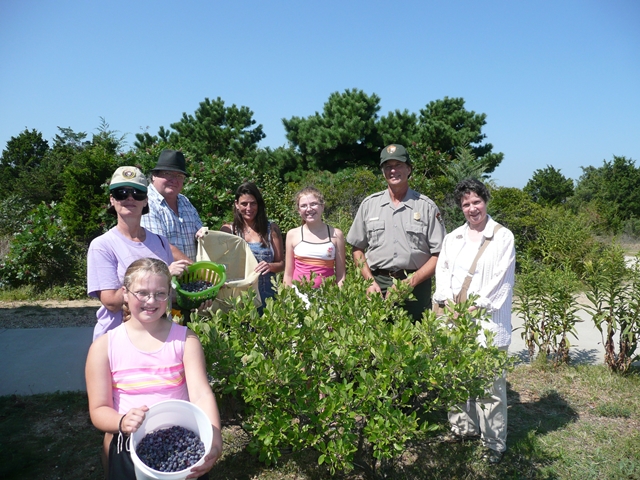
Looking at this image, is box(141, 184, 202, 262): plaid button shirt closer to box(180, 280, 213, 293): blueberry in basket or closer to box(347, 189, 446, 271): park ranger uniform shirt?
box(180, 280, 213, 293): blueberry in basket

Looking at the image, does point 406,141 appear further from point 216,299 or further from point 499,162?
point 216,299

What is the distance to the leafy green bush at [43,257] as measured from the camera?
8334 millimetres

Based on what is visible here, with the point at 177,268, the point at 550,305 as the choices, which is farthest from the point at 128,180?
the point at 550,305

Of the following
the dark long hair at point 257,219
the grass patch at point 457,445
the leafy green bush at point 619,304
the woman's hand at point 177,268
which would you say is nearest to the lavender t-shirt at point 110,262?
the woman's hand at point 177,268

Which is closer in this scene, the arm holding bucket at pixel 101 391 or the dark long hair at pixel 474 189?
the arm holding bucket at pixel 101 391

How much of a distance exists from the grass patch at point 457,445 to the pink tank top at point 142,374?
2.72 feet

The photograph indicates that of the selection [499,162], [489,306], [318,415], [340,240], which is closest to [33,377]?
[340,240]

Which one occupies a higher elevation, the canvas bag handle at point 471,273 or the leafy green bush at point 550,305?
the canvas bag handle at point 471,273

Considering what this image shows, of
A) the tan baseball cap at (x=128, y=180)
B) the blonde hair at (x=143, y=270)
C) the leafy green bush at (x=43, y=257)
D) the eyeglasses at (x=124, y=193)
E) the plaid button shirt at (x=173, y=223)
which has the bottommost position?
the leafy green bush at (x=43, y=257)

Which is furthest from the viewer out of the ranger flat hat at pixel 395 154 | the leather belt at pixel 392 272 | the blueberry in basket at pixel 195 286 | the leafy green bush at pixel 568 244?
the leafy green bush at pixel 568 244

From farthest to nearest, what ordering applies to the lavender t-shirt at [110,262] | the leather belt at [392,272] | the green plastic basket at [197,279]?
the leather belt at [392,272]
the green plastic basket at [197,279]
the lavender t-shirt at [110,262]

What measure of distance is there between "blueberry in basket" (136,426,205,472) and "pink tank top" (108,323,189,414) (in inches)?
8.6

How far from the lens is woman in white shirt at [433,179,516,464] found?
3.22 m

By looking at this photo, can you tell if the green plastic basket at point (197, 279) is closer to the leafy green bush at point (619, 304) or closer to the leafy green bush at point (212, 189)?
the leafy green bush at point (619, 304)
